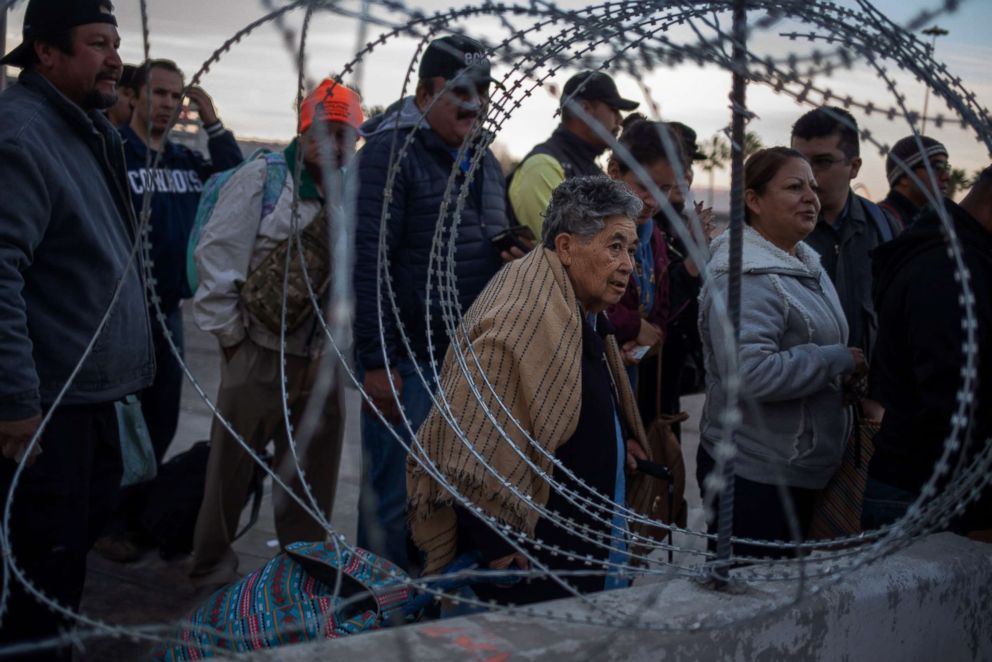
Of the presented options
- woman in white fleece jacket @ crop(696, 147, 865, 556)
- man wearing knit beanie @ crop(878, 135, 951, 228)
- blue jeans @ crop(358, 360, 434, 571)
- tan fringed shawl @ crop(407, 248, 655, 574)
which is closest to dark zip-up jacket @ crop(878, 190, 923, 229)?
man wearing knit beanie @ crop(878, 135, 951, 228)

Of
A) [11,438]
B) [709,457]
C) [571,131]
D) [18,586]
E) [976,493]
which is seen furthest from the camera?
[571,131]

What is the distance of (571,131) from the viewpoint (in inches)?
172

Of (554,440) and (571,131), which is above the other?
(571,131)

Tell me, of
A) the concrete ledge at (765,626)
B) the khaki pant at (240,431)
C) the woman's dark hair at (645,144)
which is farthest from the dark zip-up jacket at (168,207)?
the concrete ledge at (765,626)

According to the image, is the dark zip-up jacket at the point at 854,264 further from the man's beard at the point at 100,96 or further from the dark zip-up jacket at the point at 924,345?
the man's beard at the point at 100,96

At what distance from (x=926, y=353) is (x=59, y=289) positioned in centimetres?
242

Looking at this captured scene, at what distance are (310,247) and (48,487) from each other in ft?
4.84

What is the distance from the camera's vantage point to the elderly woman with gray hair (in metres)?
2.81

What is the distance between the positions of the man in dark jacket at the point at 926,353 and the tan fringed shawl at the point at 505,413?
0.96 metres

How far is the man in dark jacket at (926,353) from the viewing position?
2891 mm

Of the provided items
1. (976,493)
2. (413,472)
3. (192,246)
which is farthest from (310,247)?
(976,493)

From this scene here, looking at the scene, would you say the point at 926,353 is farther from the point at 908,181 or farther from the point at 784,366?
the point at 908,181

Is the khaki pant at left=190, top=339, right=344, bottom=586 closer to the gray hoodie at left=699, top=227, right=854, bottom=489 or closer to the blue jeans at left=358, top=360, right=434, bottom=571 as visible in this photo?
the blue jeans at left=358, top=360, right=434, bottom=571

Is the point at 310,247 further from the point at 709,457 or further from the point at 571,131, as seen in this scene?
the point at 709,457
